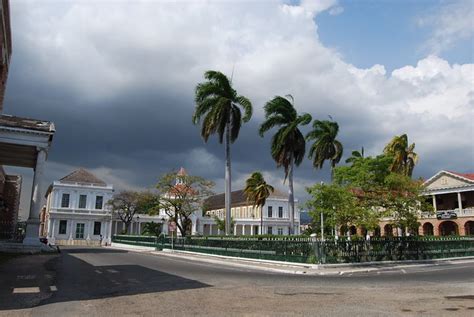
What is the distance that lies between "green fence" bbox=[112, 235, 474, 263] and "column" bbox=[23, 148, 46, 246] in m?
11.2

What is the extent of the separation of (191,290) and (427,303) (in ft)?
19.3

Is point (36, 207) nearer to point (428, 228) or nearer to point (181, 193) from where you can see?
point (181, 193)

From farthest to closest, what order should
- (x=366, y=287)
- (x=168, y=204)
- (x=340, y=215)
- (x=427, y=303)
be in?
(x=168, y=204) → (x=340, y=215) → (x=366, y=287) → (x=427, y=303)

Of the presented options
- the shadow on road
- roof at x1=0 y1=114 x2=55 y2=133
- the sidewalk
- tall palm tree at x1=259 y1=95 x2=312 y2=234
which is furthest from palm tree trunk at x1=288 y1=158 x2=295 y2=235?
the shadow on road

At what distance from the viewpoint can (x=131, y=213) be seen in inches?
2456

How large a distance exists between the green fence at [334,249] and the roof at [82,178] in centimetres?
4103

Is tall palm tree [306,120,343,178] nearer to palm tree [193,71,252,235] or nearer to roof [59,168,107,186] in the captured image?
palm tree [193,71,252,235]

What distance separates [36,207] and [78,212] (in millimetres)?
39662

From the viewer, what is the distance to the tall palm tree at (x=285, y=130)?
120 feet

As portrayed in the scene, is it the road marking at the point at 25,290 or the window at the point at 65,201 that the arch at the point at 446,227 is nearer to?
the road marking at the point at 25,290

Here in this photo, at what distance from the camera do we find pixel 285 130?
→ 119ft

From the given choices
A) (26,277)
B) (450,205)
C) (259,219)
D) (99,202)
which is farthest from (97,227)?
(26,277)

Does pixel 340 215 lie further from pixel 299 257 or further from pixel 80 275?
pixel 80 275

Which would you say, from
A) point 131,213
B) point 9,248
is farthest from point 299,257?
point 131,213
